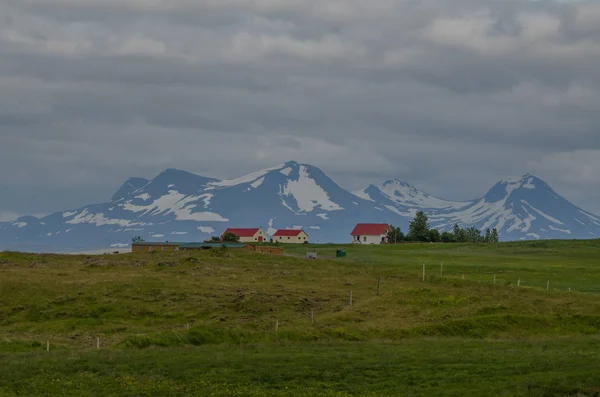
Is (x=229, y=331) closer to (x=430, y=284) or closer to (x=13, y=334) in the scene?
(x=13, y=334)

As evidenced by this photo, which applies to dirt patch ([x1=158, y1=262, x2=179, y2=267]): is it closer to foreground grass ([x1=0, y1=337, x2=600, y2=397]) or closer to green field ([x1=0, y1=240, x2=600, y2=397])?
green field ([x1=0, y1=240, x2=600, y2=397])

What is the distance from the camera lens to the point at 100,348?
208 ft

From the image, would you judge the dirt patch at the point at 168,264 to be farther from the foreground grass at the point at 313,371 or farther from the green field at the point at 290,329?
the foreground grass at the point at 313,371

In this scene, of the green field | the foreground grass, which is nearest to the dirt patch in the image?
the green field

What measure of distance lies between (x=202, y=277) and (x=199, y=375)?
70.1 meters

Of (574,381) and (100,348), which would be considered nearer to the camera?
(574,381)

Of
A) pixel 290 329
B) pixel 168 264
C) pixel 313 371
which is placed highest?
pixel 168 264

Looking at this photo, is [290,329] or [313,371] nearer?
[313,371]

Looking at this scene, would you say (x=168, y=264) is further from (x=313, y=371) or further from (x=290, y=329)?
(x=313, y=371)

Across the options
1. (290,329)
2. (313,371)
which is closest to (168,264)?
(290,329)

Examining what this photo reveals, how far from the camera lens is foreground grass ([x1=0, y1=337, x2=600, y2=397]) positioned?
43094 mm

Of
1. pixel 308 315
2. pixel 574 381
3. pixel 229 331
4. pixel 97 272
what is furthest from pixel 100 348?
pixel 97 272

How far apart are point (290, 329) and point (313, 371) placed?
22.6 metres

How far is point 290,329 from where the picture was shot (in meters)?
71.0
